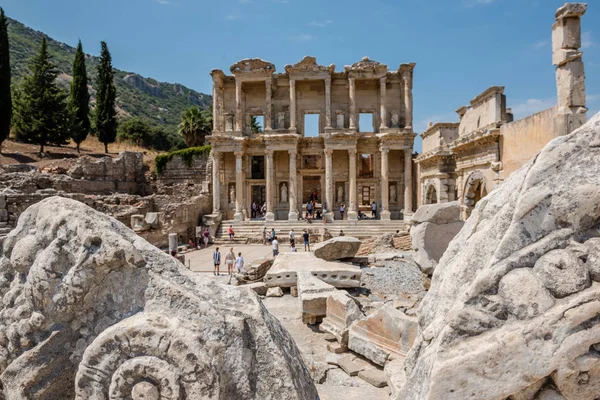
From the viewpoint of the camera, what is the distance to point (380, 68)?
25078 mm

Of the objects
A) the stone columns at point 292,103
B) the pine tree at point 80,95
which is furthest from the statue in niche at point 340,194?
the pine tree at point 80,95

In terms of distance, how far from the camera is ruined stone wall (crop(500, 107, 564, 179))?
339 inches

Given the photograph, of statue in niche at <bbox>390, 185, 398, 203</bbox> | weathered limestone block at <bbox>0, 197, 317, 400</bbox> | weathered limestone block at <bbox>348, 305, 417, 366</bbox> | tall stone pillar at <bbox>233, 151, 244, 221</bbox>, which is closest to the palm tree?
tall stone pillar at <bbox>233, 151, 244, 221</bbox>

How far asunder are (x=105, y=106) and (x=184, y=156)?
34.1 ft

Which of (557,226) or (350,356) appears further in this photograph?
(350,356)

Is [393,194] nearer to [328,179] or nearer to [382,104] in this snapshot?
[328,179]

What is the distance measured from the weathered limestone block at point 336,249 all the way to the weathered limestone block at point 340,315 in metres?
5.91

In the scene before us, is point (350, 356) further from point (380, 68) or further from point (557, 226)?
point (380, 68)

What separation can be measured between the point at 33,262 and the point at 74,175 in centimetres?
2580

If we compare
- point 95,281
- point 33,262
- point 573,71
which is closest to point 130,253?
point 95,281

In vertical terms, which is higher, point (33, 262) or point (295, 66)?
point (295, 66)

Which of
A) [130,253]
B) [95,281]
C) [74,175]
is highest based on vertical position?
[74,175]

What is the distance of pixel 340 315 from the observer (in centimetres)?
628

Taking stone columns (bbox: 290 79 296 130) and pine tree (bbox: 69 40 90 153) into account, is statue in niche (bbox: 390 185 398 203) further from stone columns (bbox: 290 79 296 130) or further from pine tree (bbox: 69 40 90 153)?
pine tree (bbox: 69 40 90 153)
